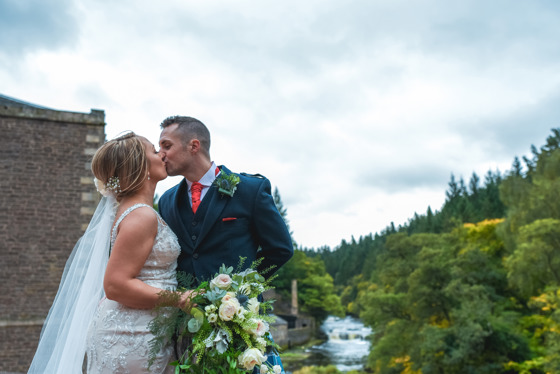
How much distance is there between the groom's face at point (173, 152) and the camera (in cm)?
316

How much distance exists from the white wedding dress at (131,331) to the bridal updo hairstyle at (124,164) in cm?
16

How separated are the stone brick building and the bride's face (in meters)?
9.30

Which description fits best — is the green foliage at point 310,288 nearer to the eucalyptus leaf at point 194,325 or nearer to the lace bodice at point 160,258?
the lace bodice at point 160,258

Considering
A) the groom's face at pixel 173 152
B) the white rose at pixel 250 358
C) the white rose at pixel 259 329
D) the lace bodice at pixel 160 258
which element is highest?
the groom's face at pixel 173 152

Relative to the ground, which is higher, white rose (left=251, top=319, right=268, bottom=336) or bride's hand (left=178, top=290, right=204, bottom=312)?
bride's hand (left=178, top=290, right=204, bottom=312)

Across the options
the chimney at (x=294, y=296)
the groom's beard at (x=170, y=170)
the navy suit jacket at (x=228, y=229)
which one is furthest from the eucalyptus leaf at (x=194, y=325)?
the chimney at (x=294, y=296)

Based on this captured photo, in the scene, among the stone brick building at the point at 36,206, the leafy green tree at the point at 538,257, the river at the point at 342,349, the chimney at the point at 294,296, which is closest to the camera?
the stone brick building at the point at 36,206

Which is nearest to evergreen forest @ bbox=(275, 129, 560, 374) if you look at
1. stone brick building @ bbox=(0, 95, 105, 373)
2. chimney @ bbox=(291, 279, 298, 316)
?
stone brick building @ bbox=(0, 95, 105, 373)

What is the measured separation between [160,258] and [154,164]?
0.54 meters

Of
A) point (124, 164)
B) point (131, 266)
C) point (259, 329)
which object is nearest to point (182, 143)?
point (124, 164)

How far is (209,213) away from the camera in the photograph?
10.1ft

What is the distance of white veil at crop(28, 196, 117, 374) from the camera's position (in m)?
3.12

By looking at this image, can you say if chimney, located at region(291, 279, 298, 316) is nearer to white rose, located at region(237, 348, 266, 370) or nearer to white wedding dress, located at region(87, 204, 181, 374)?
white wedding dress, located at region(87, 204, 181, 374)

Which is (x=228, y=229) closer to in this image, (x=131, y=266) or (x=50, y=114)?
(x=131, y=266)
